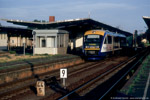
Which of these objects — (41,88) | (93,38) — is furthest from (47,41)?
(41,88)

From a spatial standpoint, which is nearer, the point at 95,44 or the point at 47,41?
the point at 95,44

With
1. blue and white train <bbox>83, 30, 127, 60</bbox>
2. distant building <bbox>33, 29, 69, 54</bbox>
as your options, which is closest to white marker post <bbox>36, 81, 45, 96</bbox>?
blue and white train <bbox>83, 30, 127, 60</bbox>

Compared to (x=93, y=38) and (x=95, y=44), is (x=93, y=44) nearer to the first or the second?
(x=95, y=44)

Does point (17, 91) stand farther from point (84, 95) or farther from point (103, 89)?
point (103, 89)

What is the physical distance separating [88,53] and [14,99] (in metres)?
14.7

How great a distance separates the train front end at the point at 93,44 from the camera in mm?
23297

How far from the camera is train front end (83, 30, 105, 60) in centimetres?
2330

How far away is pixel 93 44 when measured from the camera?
77.1 feet

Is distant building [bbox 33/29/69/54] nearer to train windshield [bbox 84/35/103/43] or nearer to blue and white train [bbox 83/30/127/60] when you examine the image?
train windshield [bbox 84/35/103/43]

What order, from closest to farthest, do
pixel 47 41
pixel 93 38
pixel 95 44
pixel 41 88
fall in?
pixel 41 88 < pixel 95 44 < pixel 93 38 < pixel 47 41

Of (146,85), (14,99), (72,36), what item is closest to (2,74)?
(14,99)

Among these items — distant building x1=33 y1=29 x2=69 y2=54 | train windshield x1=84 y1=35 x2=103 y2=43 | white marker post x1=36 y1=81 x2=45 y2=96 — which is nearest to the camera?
white marker post x1=36 y1=81 x2=45 y2=96

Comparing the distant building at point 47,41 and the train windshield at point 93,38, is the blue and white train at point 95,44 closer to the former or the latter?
the train windshield at point 93,38

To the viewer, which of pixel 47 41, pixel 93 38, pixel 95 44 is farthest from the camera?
pixel 47 41
